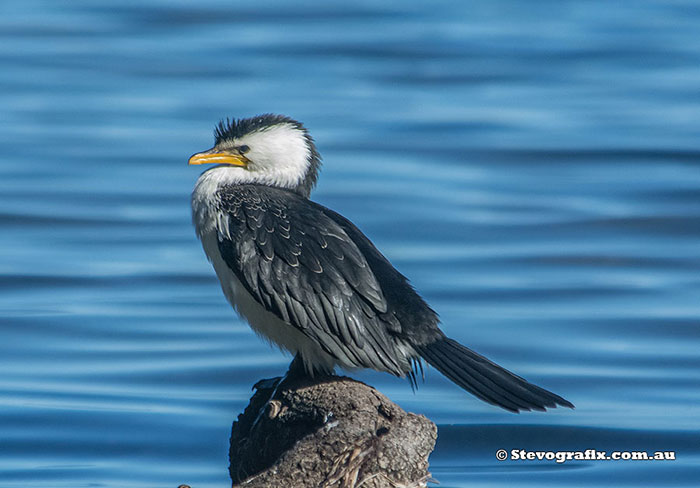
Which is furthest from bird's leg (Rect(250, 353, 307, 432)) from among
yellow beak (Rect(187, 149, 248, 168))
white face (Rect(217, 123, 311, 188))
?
yellow beak (Rect(187, 149, 248, 168))

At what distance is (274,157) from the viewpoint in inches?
251

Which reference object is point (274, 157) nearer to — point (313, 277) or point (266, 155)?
point (266, 155)

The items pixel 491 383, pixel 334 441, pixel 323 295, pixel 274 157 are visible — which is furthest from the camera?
pixel 274 157

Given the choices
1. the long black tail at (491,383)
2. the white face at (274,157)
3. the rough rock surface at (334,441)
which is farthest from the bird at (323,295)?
the rough rock surface at (334,441)

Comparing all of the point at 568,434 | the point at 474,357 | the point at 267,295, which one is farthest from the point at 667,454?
the point at 267,295

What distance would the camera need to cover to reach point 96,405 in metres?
8.48

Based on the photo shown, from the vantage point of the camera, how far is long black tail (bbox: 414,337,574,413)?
5461 mm

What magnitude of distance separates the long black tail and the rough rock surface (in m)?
0.56

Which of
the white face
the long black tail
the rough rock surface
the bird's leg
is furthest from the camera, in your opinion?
the white face

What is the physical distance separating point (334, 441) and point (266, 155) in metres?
2.05

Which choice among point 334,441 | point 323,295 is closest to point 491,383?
point 323,295

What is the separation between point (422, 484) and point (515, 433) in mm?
3611

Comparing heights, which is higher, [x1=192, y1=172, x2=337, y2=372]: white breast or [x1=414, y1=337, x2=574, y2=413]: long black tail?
[x1=192, y1=172, x2=337, y2=372]: white breast

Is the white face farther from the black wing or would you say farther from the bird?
the black wing
